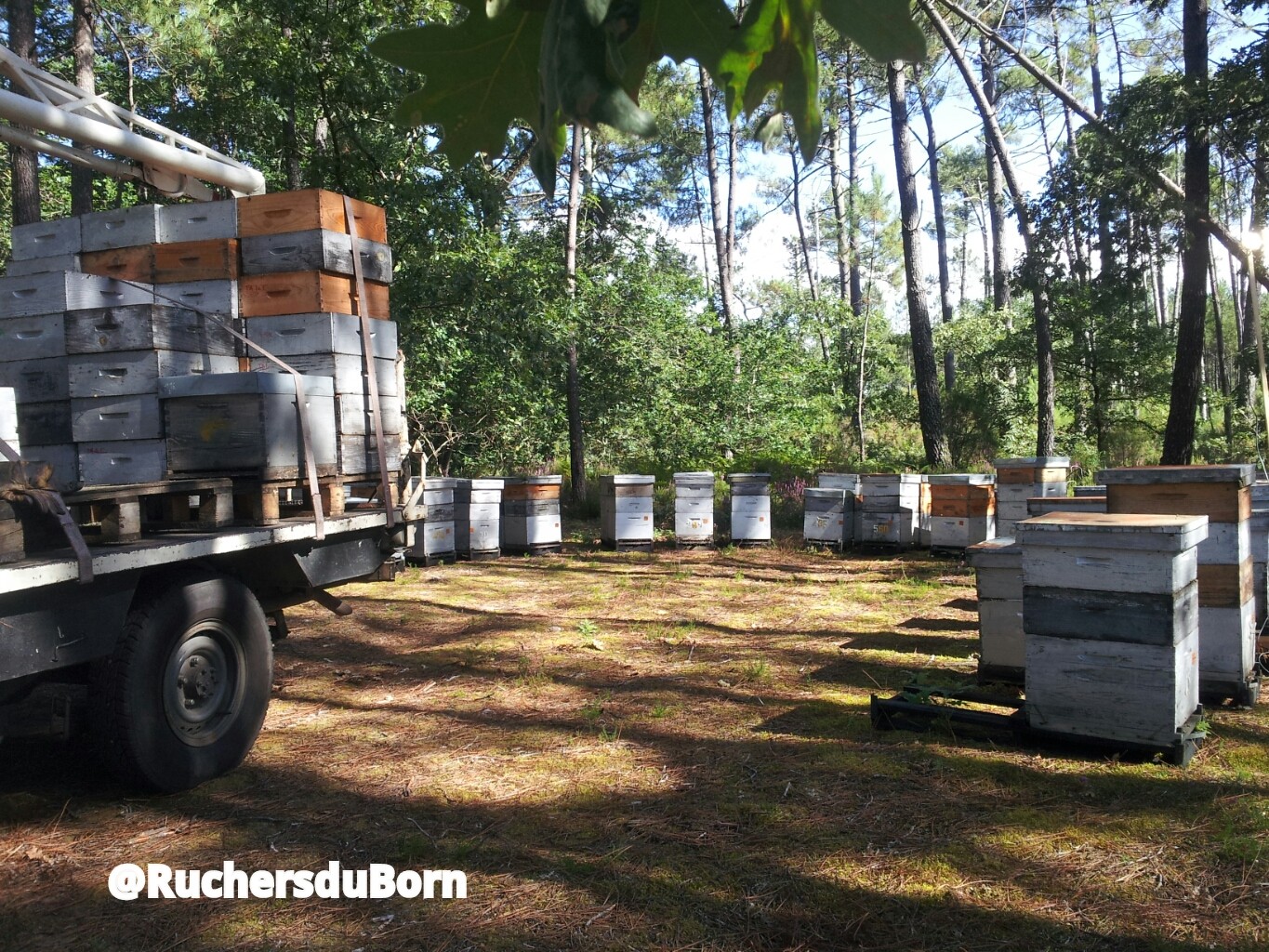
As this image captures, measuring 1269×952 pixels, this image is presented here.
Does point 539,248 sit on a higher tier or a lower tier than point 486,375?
higher

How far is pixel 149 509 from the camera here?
4.38m

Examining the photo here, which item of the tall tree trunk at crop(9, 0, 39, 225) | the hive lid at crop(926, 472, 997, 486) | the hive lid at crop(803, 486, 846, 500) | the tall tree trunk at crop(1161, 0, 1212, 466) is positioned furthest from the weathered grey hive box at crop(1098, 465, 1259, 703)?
the tall tree trunk at crop(9, 0, 39, 225)

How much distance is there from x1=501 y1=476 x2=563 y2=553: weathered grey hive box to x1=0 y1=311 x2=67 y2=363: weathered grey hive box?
7.56m

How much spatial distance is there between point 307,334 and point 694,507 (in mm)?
8298

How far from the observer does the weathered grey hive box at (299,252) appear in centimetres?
486

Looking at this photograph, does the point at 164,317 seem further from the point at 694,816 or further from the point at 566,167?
the point at 566,167

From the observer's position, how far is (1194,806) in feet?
12.0

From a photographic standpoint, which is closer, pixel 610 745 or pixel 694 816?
pixel 694 816

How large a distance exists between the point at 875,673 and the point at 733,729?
154cm

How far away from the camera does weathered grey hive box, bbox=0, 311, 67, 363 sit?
461 cm

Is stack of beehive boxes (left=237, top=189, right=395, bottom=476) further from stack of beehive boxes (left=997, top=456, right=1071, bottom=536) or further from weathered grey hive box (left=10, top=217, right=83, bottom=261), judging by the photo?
stack of beehive boxes (left=997, top=456, right=1071, bottom=536)

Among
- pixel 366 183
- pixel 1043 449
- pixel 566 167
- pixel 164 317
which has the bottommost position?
pixel 1043 449

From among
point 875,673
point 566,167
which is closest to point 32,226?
point 875,673

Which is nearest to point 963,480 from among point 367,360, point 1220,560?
point 1220,560
